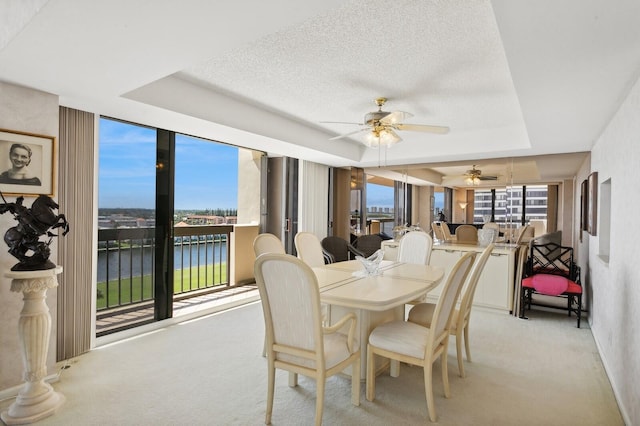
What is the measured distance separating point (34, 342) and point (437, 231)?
199 inches

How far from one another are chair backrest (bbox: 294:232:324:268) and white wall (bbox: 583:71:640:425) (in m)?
2.64

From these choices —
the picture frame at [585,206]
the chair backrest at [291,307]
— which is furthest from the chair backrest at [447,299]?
the picture frame at [585,206]

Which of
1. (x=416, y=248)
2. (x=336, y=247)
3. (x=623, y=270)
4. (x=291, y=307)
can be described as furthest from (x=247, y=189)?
(x=623, y=270)

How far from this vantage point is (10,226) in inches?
95.0

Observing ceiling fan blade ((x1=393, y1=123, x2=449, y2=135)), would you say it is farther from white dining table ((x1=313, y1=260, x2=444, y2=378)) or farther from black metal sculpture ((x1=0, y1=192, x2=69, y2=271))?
black metal sculpture ((x1=0, y1=192, x2=69, y2=271))

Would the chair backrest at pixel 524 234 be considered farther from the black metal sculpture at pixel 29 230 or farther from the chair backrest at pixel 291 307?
the black metal sculpture at pixel 29 230

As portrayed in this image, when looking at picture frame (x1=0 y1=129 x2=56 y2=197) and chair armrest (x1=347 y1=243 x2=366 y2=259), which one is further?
chair armrest (x1=347 y1=243 x2=366 y2=259)

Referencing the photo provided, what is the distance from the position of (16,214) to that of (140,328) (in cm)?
186

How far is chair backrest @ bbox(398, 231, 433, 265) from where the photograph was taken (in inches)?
156

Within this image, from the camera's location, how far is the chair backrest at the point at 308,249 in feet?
12.6

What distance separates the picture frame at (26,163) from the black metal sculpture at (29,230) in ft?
0.67

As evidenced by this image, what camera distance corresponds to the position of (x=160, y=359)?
2.98 m

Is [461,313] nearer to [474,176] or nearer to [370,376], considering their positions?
[370,376]

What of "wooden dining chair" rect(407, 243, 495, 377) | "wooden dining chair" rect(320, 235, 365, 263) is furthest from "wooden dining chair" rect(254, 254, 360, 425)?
"wooden dining chair" rect(320, 235, 365, 263)
